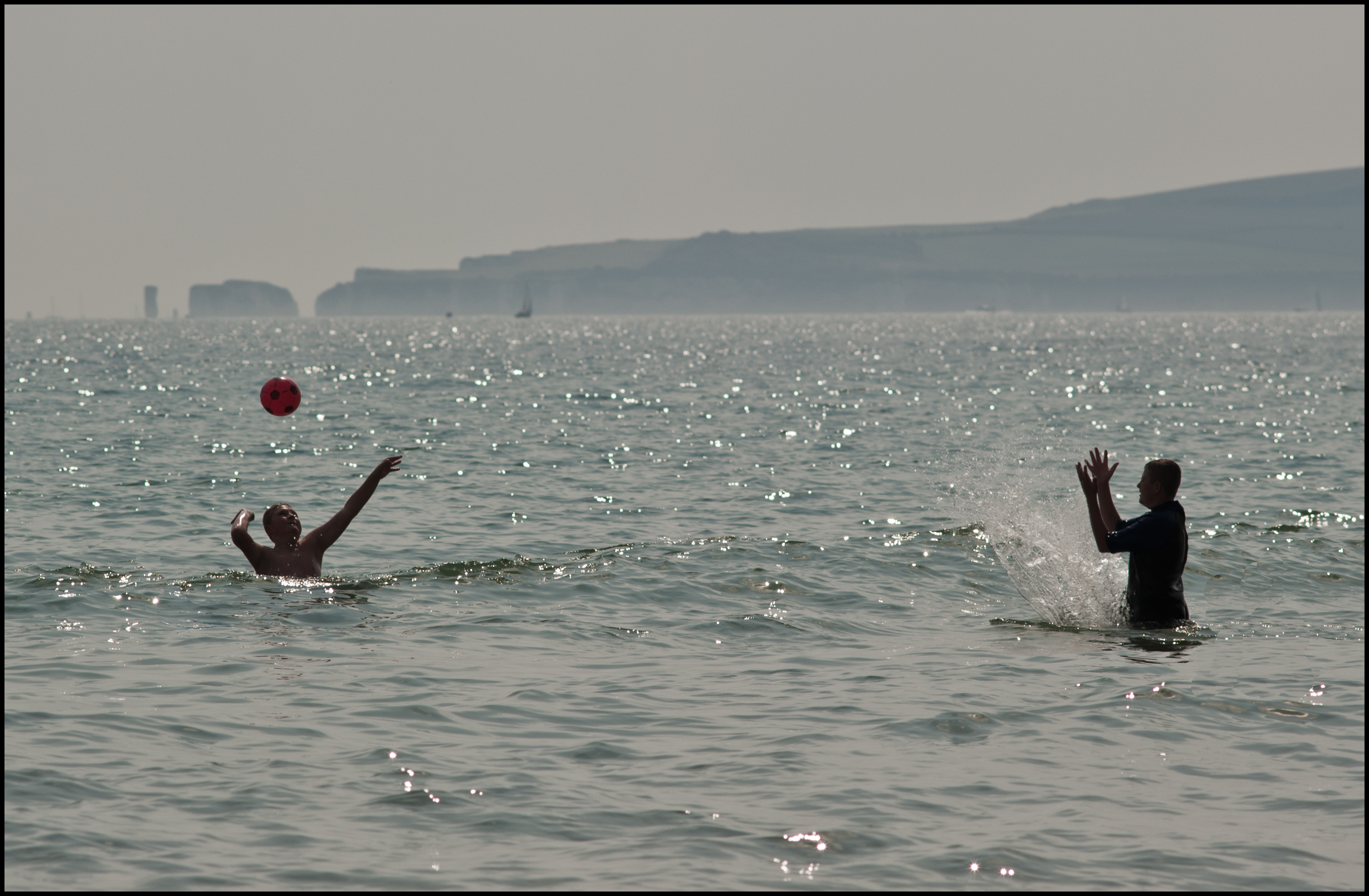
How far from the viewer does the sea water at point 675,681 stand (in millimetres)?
7375

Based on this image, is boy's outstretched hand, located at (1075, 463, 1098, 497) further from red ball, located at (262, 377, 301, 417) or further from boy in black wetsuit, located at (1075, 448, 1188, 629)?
red ball, located at (262, 377, 301, 417)

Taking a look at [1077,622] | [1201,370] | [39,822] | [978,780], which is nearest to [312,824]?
[39,822]

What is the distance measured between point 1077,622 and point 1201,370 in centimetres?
6883

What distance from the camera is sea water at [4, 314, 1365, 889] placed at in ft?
24.2

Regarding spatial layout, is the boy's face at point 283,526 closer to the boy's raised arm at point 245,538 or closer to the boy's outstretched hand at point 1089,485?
the boy's raised arm at point 245,538

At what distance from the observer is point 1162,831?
25.0 feet

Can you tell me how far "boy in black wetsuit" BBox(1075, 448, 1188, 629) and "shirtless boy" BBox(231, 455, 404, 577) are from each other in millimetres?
7428

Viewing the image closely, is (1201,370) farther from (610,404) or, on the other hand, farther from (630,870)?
(630,870)

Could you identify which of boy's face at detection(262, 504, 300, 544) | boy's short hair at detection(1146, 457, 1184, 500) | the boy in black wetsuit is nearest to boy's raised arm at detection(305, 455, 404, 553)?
boy's face at detection(262, 504, 300, 544)

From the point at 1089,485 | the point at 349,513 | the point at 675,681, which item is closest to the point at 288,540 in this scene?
the point at 349,513

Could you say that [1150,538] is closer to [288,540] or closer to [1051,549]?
[1051,549]

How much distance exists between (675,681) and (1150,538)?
4.60m

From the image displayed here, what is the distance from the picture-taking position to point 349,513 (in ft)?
47.6

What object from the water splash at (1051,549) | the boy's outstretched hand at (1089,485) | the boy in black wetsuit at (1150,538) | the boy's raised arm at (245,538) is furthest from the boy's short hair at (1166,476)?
the boy's raised arm at (245,538)
